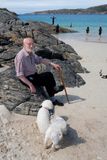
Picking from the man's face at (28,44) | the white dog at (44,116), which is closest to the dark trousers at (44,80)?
the man's face at (28,44)

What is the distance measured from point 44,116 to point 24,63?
177 cm

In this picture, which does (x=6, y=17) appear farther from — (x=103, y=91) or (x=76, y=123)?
(x=76, y=123)

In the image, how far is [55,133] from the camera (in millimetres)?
7441

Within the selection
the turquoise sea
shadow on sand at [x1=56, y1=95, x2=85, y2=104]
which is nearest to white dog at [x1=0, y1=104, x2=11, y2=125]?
shadow on sand at [x1=56, y1=95, x2=85, y2=104]

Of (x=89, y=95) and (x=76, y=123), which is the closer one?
(x=76, y=123)

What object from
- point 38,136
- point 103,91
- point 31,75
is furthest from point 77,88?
point 38,136

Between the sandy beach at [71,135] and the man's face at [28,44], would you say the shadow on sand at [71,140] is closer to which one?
the sandy beach at [71,135]

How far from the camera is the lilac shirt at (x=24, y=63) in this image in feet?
30.9

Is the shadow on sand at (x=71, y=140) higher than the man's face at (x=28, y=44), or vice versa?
the man's face at (x=28, y=44)

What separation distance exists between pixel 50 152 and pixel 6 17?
2783 centimetres

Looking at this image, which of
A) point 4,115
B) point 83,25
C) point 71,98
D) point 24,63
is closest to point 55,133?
point 4,115

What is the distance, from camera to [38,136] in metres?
8.00

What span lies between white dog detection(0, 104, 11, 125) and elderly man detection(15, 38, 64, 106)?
800 mm

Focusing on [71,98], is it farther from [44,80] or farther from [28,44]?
[28,44]
